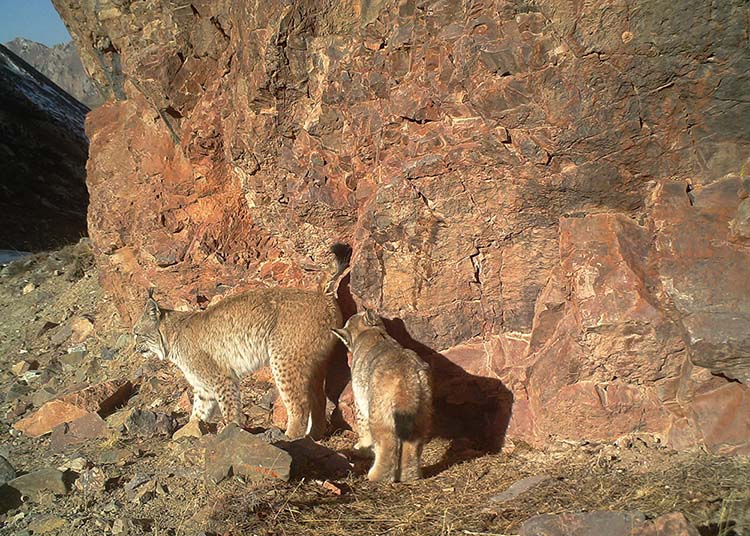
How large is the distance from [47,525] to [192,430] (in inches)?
82.0

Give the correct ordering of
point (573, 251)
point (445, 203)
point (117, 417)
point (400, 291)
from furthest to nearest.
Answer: point (117, 417) < point (400, 291) < point (445, 203) < point (573, 251)

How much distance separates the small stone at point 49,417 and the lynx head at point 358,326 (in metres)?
3.63

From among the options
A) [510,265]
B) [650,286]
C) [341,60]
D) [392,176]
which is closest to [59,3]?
[341,60]

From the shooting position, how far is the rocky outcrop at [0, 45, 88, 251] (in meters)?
19.4

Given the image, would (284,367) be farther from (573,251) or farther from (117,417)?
(573,251)

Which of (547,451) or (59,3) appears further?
(59,3)

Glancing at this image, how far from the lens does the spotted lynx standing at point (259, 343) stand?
7.48 m

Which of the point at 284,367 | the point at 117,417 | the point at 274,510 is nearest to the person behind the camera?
the point at 274,510

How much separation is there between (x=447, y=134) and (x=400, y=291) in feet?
5.62

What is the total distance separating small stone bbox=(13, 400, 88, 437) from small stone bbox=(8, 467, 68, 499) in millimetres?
1866

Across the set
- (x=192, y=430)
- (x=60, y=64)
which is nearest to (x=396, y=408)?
(x=192, y=430)

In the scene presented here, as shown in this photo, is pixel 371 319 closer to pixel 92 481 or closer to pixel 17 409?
pixel 92 481

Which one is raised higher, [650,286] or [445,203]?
[445,203]

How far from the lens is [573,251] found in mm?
6070
